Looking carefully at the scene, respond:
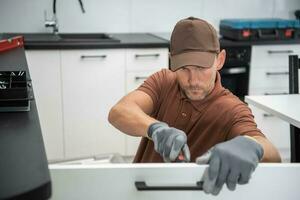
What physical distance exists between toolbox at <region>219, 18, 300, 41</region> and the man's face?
1.90m

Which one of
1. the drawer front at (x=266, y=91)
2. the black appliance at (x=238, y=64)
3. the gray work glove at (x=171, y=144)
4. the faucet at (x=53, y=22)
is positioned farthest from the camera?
the faucet at (x=53, y=22)

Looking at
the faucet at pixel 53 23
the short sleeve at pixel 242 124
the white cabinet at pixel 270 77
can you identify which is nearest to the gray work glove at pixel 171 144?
the short sleeve at pixel 242 124

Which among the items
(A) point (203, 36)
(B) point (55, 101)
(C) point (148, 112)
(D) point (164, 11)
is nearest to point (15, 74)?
(C) point (148, 112)

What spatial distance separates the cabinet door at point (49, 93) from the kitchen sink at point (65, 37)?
15 centimetres

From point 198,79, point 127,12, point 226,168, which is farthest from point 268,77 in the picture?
point 226,168

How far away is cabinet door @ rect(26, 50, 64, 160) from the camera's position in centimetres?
293

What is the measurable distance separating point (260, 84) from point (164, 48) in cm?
81

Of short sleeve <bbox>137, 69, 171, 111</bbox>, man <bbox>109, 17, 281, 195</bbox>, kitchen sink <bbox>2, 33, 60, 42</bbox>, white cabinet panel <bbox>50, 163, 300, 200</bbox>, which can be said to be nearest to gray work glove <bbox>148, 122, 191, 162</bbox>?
man <bbox>109, 17, 281, 195</bbox>

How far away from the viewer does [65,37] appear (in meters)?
3.49

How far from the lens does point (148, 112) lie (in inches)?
59.7

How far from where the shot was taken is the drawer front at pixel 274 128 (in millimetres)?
3258

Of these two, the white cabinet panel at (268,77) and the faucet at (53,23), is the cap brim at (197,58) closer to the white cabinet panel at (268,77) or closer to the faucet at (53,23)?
the white cabinet panel at (268,77)

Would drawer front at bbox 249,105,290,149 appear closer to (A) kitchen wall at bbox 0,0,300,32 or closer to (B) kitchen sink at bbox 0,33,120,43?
(A) kitchen wall at bbox 0,0,300,32

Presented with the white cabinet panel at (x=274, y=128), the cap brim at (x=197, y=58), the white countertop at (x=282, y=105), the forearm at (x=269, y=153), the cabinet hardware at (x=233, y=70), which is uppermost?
the cap brim at (x=197, y=58)
